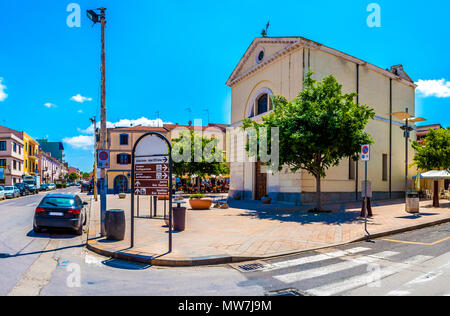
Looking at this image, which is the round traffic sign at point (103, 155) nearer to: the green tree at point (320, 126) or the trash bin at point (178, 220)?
the trash bin at point (178, 220)

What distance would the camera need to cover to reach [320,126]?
596 inches

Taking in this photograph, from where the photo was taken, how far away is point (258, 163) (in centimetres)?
2569

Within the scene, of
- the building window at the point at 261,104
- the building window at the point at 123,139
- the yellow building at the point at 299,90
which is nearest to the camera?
→ the yellow building at the point at 299,90

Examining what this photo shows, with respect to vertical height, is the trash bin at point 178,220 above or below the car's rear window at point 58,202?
below

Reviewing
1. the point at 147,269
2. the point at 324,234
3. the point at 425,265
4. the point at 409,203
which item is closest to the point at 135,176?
the point at 147,269

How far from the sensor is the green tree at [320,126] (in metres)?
14.9

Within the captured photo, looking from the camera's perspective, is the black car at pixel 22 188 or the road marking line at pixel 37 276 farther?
the black car at pixel 22 188

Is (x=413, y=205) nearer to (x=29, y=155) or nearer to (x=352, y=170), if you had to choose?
(x=352, y=170)

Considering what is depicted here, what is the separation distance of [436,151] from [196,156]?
61.4ft

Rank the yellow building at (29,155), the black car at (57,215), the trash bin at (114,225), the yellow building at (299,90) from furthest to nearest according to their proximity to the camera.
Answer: the yellow building at (29,155) → the yellow building at (299,90) → the black car at (57,215) → the trash bin at (114,225)

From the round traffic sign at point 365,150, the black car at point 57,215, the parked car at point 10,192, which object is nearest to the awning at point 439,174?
the round traffic sign at point 365,150

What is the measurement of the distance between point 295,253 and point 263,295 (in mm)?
2978

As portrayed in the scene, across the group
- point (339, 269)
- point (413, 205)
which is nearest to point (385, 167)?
point (413, 205)

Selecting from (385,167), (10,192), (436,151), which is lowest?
(10,192)
